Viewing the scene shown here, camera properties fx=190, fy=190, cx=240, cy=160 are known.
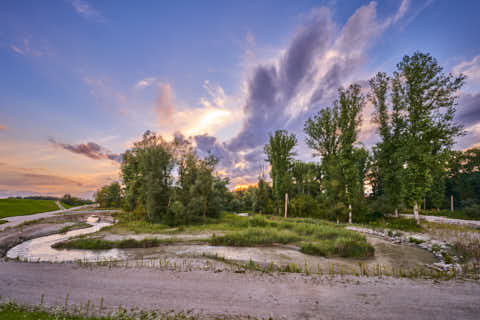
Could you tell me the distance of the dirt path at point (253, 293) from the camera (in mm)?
6895

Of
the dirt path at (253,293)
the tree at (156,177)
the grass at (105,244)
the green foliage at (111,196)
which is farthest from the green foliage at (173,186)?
the green foliage at (111,196)

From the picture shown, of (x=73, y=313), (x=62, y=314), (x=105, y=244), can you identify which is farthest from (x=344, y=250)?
(x=105, y=244)

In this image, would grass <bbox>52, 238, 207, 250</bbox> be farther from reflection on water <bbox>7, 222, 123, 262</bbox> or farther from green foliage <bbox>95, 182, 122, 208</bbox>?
green foliage <bbox>95, 182, 122, 208</bbox>

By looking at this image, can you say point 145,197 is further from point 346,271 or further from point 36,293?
point 346,271

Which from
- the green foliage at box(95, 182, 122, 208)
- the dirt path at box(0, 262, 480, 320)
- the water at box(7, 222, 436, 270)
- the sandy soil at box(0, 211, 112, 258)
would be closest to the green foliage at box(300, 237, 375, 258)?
the water at box(7, 222, 436, 270)

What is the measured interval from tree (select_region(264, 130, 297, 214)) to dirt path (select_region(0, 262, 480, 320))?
110ft

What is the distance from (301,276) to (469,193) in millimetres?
61896

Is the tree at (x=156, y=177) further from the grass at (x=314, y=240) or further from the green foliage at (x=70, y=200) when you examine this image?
the green foliage at (x=70, y=200)

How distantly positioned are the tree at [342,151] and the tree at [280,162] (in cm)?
1029

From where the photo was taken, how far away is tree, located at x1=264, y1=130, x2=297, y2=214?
Result: 43531mm

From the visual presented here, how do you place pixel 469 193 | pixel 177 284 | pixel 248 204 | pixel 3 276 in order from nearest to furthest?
1. pixel 177 284
2. pixel 3 276
3. pixel 469 193
4. pixel 248 204

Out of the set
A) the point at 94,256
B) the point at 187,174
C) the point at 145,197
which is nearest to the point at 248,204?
the point at 187,174

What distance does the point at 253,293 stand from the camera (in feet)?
27.6

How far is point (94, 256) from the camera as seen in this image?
15.5 metres
